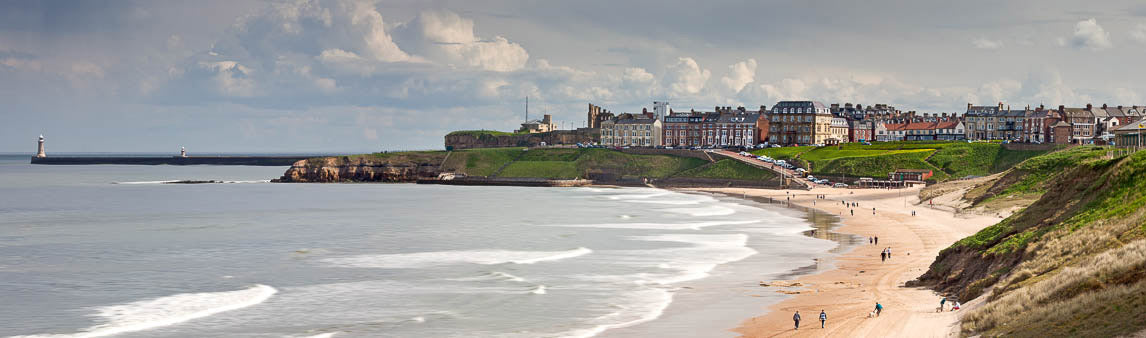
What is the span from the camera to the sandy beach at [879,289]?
3224 cm

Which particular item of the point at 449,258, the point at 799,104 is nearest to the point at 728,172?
the point at 799,104

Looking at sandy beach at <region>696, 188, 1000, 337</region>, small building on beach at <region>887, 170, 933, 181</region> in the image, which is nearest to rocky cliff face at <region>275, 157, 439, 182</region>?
small building on beach at <region>887, 170, 933, 181</region>

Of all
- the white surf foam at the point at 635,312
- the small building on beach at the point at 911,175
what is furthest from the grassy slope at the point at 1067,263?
the small building on beach at the point at 911,175

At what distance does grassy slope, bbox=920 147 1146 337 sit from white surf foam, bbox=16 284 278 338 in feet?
103

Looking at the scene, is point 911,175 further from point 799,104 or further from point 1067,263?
point 1067,263

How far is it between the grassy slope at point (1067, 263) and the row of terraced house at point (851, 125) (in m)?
123

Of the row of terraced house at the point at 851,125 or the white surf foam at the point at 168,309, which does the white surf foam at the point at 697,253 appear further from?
the row of terraced house at the point at 851,125

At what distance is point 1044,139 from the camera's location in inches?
6156

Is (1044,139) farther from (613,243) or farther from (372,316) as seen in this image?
(372,316)

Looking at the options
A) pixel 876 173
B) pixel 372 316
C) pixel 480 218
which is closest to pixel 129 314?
pixel 372 316

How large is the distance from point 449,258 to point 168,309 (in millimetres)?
19839

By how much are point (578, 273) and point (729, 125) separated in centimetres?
13870

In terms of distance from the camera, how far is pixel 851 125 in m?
190

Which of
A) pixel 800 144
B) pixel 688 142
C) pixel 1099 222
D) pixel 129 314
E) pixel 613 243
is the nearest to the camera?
pixel 1099 222
